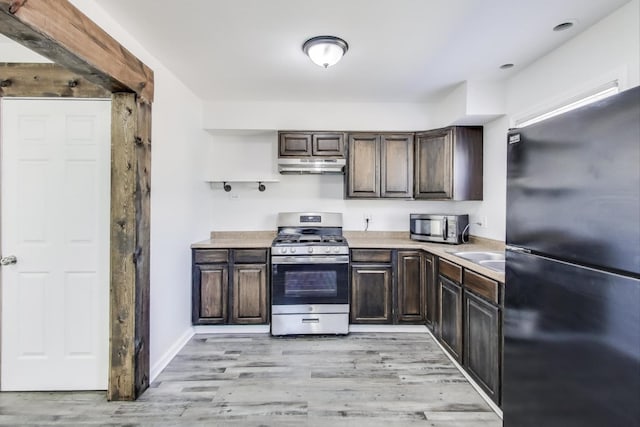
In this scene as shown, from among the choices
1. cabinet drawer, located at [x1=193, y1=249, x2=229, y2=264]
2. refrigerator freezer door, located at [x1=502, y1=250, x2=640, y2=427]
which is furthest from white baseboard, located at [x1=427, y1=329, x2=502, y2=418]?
cabinet drawer, located at [x1=193, y1=249, x2=229, y2=264]

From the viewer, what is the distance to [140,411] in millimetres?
1991

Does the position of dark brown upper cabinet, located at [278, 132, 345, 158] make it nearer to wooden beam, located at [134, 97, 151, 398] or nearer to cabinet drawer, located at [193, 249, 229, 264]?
cabinet drawer, located at [193, 249, 229, 264]

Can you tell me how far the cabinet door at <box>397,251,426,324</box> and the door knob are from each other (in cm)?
316

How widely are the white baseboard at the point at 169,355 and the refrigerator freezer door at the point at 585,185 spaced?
8.76 feet

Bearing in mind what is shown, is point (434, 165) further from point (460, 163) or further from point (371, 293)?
point (371, 293)

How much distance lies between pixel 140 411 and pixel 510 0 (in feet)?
11.1

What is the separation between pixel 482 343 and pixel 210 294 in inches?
99.0

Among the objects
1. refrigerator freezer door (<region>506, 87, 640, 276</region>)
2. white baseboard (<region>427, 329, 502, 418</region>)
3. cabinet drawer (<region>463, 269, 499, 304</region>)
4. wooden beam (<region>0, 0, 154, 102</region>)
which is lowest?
white baseboard (<region>427, 329, 502, 418</region>)

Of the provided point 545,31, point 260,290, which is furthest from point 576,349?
point 260,290

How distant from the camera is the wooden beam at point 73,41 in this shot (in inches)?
51.6

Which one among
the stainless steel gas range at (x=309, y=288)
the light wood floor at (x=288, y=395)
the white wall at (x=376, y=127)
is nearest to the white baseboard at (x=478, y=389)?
the light wood floor at (x=288, y=395)

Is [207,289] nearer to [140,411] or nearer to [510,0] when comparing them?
[140,411]

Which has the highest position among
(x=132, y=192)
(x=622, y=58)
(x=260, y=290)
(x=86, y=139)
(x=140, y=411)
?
(x=622, y=58)

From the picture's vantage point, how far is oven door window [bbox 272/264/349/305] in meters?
3.11
